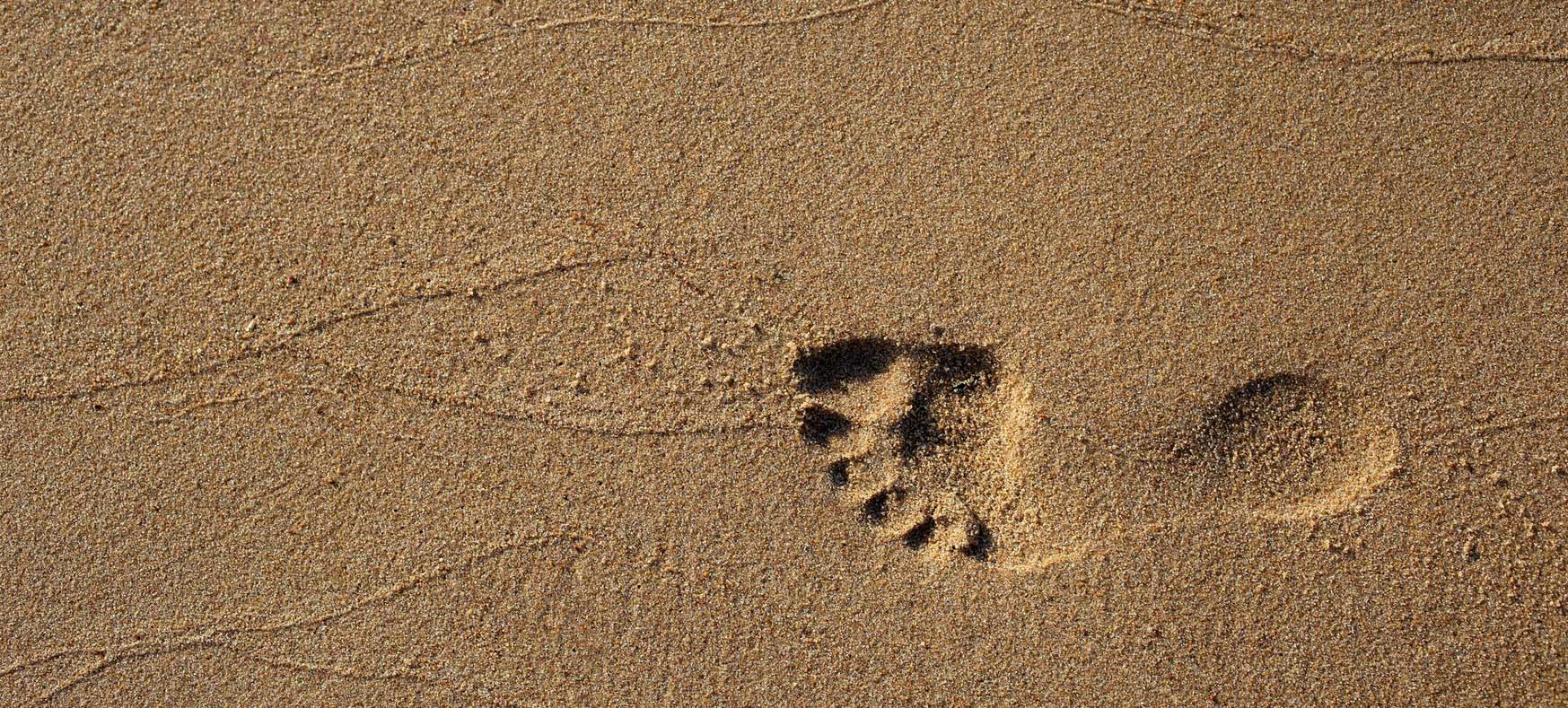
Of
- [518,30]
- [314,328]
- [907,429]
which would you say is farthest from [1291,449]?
[314,328]

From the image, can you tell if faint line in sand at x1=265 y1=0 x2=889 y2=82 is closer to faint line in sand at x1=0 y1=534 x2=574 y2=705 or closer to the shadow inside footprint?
the shadow inside footprint

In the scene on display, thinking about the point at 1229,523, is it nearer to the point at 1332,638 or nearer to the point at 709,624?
the point at 1332,638

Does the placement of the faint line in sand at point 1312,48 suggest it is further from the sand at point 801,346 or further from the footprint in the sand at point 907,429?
the footprint in the sand at point 907,429

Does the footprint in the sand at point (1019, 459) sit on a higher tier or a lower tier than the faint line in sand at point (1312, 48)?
lower

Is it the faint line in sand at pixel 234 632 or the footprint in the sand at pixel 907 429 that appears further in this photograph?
the faint line in sand at pixel 234 632

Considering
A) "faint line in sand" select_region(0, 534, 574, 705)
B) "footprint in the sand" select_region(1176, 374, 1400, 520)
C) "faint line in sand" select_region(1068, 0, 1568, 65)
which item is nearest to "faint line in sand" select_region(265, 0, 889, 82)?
"faint line in sand" select_region(1068, 0, 1568, 65)

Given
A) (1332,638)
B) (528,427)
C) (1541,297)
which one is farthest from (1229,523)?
(528,427)

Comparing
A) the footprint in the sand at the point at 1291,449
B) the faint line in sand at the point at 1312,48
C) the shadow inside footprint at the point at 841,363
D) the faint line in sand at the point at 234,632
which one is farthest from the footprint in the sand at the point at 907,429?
the faint line in sand at the point at 1312,48
